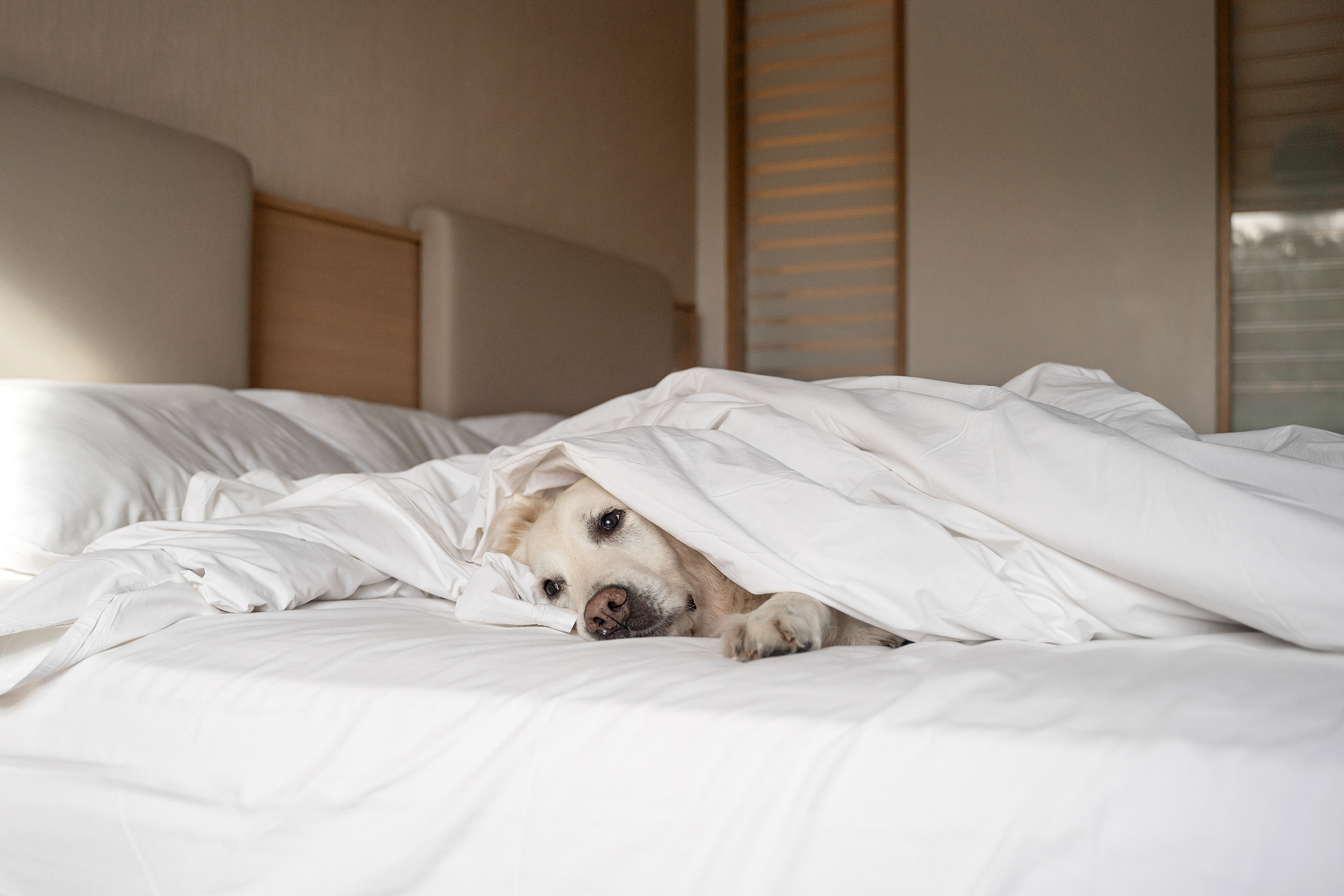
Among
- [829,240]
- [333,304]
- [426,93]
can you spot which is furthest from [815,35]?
[333,304]

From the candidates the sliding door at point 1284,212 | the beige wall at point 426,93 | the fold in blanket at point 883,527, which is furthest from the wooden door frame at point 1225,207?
the fold in blanket at point 883,527

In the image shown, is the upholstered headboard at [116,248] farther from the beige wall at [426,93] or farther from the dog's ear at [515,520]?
the dog's ear at [515,520]

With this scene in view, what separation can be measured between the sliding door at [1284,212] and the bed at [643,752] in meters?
3.30

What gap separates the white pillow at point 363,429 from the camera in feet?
6.61

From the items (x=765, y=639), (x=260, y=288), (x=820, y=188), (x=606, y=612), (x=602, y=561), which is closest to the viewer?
(x=765, y=639)

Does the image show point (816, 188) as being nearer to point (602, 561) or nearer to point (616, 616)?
point (602, 561)

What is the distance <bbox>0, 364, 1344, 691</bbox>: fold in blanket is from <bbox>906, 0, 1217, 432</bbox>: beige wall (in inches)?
123

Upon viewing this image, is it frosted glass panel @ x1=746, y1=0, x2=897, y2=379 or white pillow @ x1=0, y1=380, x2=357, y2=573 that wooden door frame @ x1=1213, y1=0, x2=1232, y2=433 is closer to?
frosted glass panel @ x1=746, y1=0, x2=897, y2=379

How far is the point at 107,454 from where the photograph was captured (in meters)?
1.46

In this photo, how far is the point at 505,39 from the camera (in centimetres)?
339

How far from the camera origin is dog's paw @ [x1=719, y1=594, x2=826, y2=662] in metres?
0.93

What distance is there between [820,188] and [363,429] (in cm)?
325

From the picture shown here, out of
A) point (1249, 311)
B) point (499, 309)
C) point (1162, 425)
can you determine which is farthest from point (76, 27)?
point (1249, 311)

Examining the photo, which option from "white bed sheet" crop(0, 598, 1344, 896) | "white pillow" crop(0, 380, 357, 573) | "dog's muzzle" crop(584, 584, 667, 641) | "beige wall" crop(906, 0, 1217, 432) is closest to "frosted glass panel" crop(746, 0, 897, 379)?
"beige wall" crop(906, 0, 1217, 432)
